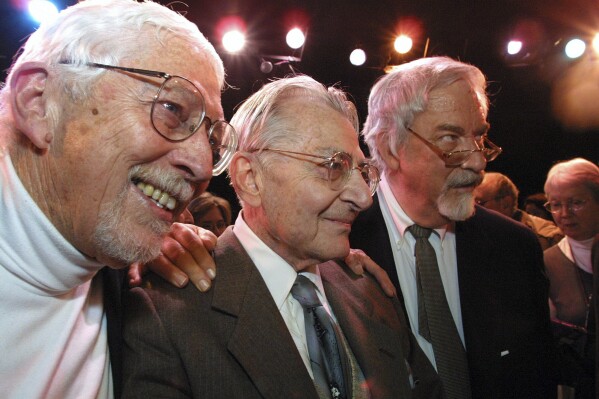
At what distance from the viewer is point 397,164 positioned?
2.76 meters

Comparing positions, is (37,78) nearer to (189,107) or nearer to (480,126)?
(189,107)

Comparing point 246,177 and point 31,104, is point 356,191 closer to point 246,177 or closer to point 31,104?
point 246,177

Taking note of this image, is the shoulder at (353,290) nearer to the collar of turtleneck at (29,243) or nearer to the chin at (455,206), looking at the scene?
the chin at (455,206)

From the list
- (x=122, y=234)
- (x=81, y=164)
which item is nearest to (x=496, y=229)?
(x=122, y=234)

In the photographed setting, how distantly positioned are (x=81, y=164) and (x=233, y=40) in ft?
16.3

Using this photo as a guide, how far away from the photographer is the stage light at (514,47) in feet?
21.2

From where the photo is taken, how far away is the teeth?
1.37m

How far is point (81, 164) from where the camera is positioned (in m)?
1.27

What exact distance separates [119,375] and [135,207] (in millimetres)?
577

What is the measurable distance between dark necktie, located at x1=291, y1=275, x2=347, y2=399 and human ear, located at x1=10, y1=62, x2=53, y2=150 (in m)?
1.07

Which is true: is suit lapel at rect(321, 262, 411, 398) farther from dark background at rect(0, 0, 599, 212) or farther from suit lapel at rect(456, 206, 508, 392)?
dark background at rect(0, 0, 599, 212)

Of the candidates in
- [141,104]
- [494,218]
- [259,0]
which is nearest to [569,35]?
[259,0]

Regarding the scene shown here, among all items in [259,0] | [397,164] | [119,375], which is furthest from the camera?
[259,0]

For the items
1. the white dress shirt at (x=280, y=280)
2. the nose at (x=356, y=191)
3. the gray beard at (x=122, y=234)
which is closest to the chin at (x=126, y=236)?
the gray beard at (x=122, y=234)
